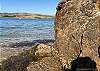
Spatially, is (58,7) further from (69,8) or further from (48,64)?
(48,64)

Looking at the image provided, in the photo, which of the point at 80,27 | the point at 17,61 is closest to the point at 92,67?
the point at 80,27

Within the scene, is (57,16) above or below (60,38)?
above

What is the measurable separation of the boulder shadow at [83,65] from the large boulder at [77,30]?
181 mm

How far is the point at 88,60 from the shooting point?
10891 mm

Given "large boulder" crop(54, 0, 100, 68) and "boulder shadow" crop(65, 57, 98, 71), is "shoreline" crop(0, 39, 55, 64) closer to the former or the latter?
"large boulder" crop(54, 0, 100, 68)

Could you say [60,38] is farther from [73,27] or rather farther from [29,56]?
[29,56]

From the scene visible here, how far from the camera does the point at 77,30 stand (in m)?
10.8

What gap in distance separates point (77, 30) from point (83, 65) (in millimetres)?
1294

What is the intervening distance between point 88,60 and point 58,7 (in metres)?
2.45

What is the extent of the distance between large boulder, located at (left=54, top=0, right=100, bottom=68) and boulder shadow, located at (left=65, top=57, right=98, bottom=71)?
18cm

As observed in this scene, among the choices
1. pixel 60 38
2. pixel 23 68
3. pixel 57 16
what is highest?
pixel 57 16

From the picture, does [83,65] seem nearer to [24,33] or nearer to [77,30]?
[77,30]

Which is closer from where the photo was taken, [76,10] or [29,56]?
[76,10]

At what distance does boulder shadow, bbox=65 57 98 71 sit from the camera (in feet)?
35.8
